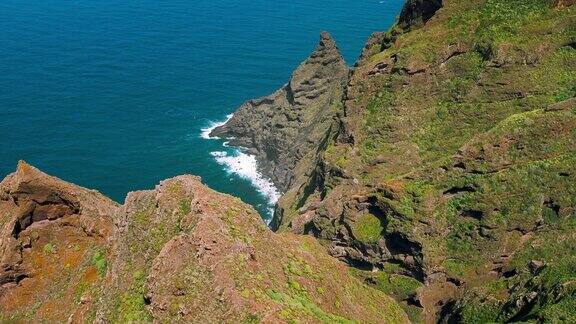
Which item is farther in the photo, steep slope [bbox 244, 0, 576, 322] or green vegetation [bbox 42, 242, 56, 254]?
steep slope [bbox 244, 0, 576, 322]

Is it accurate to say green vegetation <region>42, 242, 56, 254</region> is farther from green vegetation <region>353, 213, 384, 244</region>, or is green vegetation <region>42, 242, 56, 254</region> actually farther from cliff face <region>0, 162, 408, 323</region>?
green vegetation <region>353, 213, 384, 244</region>

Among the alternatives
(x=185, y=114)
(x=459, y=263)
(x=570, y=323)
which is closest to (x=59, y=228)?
(x=570, y=323)

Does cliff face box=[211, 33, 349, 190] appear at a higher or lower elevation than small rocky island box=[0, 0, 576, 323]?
higher

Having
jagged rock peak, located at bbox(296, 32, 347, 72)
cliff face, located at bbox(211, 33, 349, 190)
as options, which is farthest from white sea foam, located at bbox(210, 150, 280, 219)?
jagged rock peak, located at bbox(296, 32, 347, 72)

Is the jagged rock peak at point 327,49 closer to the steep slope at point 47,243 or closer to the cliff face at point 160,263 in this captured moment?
the cliff face at point 160,263

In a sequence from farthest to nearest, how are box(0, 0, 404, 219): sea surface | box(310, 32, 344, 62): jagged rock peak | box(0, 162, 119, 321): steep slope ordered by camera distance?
box(0, 0, 404, 219): sea surface
box(310, 32, 344, 62): jagged rock peak
box(0, 162, 119, 321): steep slope

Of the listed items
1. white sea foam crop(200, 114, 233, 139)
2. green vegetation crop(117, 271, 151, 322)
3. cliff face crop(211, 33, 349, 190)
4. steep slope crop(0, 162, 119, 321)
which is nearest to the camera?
green vegetation crop(117, 271, 151, 322)

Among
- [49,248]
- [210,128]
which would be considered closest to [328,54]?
[210,128]

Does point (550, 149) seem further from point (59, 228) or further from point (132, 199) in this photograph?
point (59, 228)

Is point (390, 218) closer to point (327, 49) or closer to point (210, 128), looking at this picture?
point (327, 49)
